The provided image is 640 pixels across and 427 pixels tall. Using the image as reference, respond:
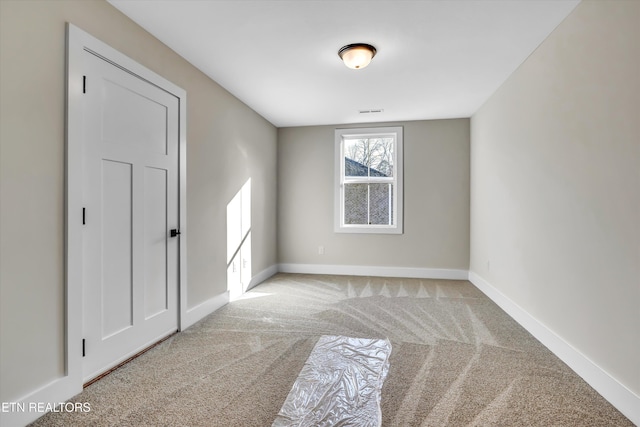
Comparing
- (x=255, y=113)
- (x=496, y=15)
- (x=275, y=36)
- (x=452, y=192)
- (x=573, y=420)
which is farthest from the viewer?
(x=452, y=192)

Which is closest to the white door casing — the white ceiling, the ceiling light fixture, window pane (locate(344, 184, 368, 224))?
the white ceiling

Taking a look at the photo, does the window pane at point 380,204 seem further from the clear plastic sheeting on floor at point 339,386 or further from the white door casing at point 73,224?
the white door casing at point 73,224

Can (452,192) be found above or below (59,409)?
above

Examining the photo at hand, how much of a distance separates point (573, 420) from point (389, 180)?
397 centimetres

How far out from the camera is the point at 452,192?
5.11 m

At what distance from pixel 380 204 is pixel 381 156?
0.77 metres

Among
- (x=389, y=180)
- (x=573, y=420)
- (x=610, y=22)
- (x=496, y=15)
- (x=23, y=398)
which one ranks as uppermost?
(x=496, y=15)

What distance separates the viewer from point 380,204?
5441mm

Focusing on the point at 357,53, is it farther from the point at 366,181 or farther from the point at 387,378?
the point at 366,181

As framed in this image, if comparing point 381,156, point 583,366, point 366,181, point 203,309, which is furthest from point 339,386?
point 381,156

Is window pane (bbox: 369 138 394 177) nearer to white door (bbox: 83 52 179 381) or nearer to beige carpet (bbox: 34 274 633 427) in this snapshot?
beige carpet (bbox: 34 274 633 427)

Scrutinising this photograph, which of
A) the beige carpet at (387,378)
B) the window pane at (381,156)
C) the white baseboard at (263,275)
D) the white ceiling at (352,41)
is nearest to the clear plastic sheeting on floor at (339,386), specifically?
the beige carpet at (387,378)

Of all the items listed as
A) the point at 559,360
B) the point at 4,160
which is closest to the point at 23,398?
the point at 4,160

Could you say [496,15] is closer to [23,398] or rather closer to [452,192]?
[452,192]
